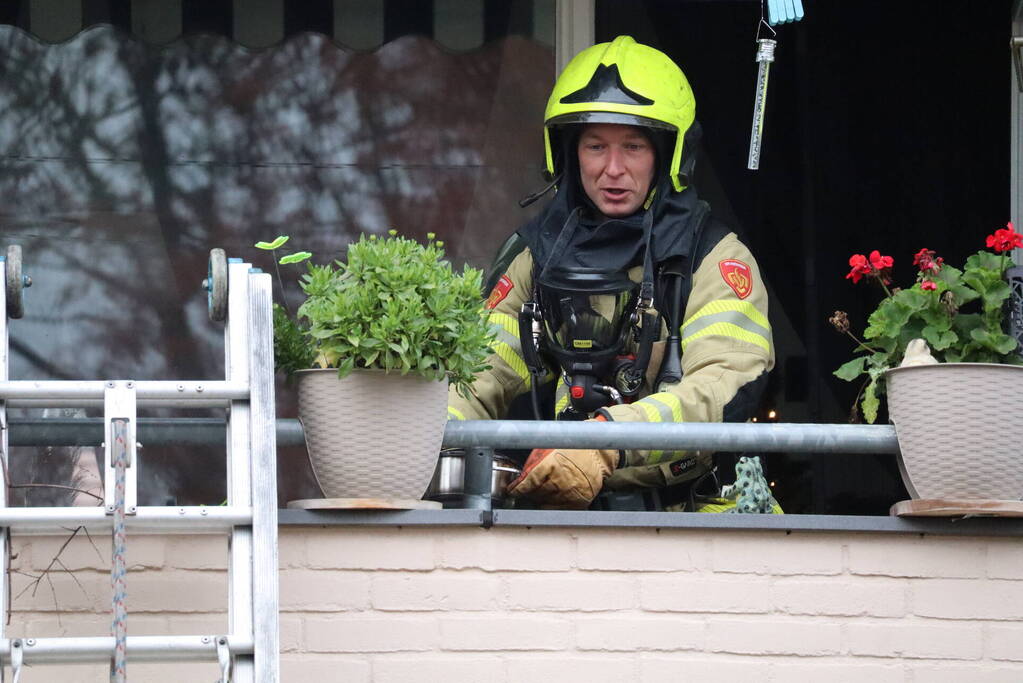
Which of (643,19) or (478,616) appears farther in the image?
(643,19)

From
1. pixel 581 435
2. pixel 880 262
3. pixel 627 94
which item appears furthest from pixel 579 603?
pixel 627 94

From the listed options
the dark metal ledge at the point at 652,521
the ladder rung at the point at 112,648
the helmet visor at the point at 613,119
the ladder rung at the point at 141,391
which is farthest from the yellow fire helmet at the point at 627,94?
the ladder rung at the point at 112,648

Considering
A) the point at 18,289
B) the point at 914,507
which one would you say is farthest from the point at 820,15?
the point at 18,289

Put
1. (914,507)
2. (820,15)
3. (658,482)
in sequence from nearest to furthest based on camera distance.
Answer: (914,507) < (658,482) < (820,15)

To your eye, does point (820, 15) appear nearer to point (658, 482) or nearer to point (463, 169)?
point (463, 169)

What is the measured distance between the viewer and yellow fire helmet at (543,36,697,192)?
5.76m

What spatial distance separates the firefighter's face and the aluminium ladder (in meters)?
1.73

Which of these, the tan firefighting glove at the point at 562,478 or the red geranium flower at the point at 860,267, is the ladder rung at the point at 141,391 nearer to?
the tan firefighting glove at the point at 562,478

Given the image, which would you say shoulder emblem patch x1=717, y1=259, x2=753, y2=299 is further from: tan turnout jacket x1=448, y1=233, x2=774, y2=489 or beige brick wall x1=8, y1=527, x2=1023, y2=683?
beige brick wall x1=8, y1=527, x2=1023, y2=683

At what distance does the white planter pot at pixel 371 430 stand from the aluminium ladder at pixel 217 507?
34 cm

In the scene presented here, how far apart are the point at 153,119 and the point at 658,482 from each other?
2501 mm

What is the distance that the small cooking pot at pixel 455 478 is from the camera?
5.04 m

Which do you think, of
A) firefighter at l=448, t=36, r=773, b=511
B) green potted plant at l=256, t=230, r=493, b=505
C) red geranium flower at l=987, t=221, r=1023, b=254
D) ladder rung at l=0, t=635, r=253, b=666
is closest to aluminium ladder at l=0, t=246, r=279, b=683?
ladder rung at l=0, t=635, r=253, b=666

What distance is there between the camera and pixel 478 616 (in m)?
4.67
